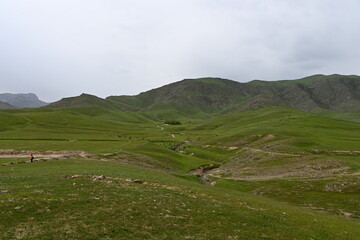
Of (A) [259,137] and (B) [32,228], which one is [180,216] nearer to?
(B) [32,228]

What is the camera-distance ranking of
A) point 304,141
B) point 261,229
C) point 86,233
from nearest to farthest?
1. point 86,233
2. point 261,229
3. point 304,141

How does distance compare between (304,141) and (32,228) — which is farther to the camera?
(304,141)

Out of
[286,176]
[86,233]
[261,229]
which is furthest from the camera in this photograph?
[286,176]

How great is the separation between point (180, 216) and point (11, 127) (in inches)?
6050

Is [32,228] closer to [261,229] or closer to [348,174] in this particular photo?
[261,229]

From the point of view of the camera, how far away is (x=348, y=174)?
6084 cm

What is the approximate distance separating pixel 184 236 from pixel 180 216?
175 inches

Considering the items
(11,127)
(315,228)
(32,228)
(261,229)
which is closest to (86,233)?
(32,228)

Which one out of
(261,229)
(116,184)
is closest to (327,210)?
(261,229)

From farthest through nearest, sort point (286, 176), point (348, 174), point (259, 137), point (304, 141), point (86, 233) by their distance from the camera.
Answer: point (259, 137)
point (304, 141)
point (286, 176)
point (348, 174)
point (86, 233)

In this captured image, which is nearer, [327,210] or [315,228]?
[315,228]

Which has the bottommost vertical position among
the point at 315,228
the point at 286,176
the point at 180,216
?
the point at 286,176

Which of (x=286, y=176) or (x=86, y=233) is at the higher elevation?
(x=86, y=233)

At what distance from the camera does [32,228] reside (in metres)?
17.9
